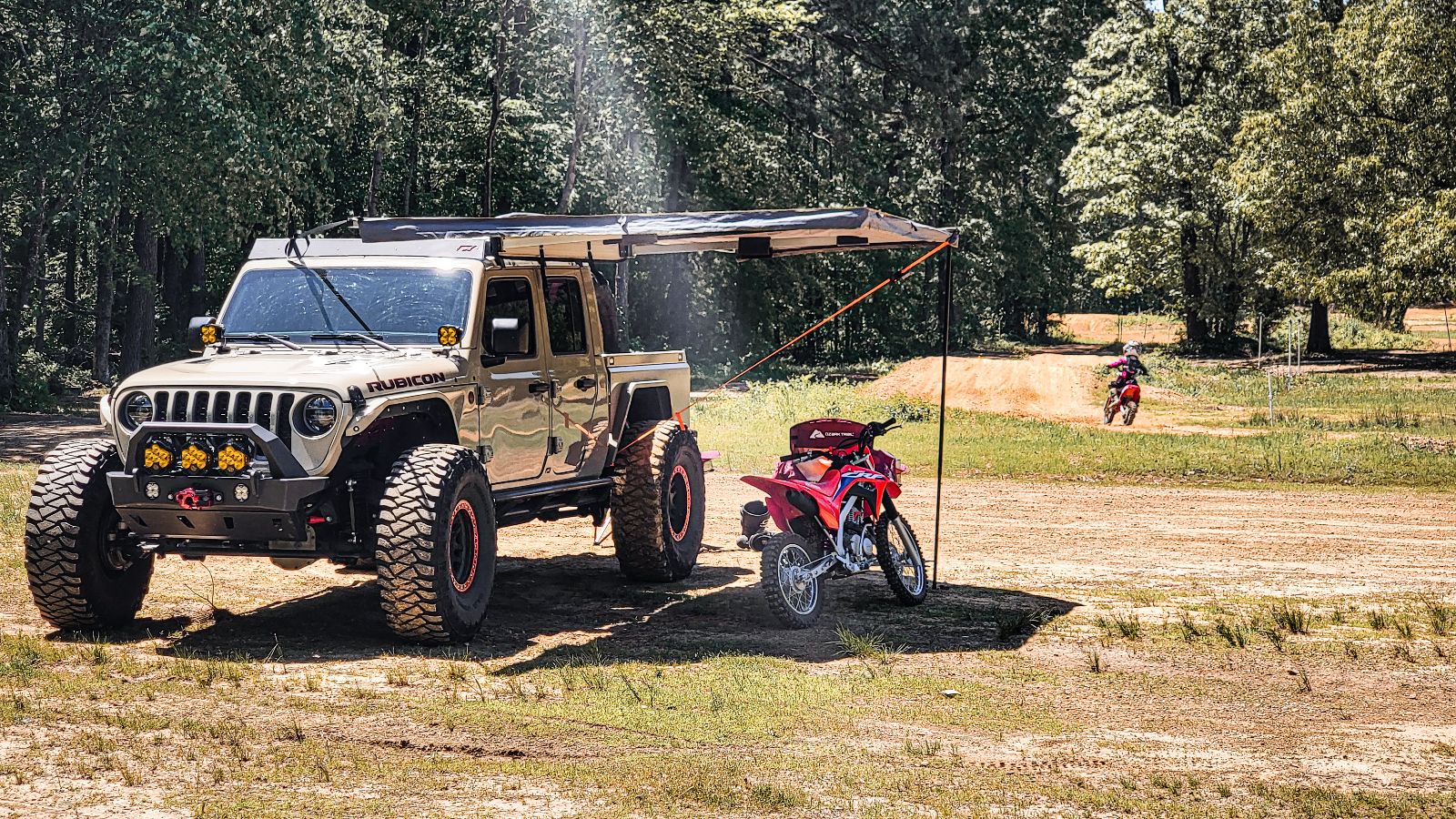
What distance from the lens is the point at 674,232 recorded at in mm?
10516

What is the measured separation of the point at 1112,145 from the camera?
5284cm

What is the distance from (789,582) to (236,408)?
386 centimetres

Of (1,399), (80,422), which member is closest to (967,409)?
(80,422)

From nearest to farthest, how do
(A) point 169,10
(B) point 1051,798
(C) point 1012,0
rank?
(B) point 1051,798
(A) point 169,10
(C) point 1012,0

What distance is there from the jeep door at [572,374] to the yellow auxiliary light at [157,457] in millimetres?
3061

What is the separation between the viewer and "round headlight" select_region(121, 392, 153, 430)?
9133mm

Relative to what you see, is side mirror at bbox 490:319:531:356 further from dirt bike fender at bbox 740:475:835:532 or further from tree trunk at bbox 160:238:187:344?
tree trunk at bbox 160:238:187:344

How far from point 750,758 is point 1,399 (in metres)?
27.3

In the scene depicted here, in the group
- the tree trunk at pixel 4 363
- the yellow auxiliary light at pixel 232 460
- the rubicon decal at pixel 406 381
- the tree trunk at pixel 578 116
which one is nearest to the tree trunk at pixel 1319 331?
the tree trunk at pixel 578 116

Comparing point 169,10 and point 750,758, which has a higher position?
point 169,10

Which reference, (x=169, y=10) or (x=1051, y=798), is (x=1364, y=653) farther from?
(x=169, y=10)

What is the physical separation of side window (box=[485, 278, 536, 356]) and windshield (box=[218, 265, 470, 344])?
9.2 inches

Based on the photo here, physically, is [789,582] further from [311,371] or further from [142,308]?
[142,308]

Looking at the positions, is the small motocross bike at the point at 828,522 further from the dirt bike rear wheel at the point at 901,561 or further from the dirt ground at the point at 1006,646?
the dirt ground at the point at 1006,646
